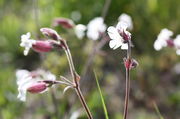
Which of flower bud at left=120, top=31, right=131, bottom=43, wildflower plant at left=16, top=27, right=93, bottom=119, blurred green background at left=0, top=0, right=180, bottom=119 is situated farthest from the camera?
blurred green background at left=0, top=0, right=180, bottom=119

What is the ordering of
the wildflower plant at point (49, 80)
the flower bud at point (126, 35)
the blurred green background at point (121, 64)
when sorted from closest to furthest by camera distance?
1. the flower bud at point (126, 35)
2. the wildflower plant at point (49, 80)
3. the blurred green background at point (121, 64)

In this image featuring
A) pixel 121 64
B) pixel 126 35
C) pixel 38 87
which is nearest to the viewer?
pixel 126 35

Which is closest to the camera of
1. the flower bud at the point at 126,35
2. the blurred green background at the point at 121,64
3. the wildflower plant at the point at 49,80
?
the flower bud at the point at 126,35

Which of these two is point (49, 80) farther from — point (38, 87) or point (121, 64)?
point (121, 64)

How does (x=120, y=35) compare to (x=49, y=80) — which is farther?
(x=49, y=80)

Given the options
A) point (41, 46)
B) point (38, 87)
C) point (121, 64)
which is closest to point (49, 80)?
point (38, 87)

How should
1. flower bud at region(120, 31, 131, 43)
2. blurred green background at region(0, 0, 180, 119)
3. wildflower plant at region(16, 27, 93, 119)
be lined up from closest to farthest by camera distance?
flower bud at region(120, 31, 131, 43), wildflower plant at region(16, 27, 93, 119), blurred green background at region(0, 0, 180, 119)

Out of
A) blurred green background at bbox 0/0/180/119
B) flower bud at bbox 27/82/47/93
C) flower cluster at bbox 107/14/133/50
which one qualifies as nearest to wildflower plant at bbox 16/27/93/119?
flower bud at bbox 27/82/47/93

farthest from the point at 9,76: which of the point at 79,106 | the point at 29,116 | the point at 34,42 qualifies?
the point at 34,42

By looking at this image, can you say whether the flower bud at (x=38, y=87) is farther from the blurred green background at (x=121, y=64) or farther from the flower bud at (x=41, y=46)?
the blurred green background at (x=121, y=64)

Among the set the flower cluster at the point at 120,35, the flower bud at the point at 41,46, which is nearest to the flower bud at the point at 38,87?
the flower bud at the point at 41,46

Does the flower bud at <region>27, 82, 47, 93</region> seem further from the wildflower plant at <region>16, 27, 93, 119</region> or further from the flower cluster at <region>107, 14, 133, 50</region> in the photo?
the flower cluster at <region>107, 14, 133, 50</region>
